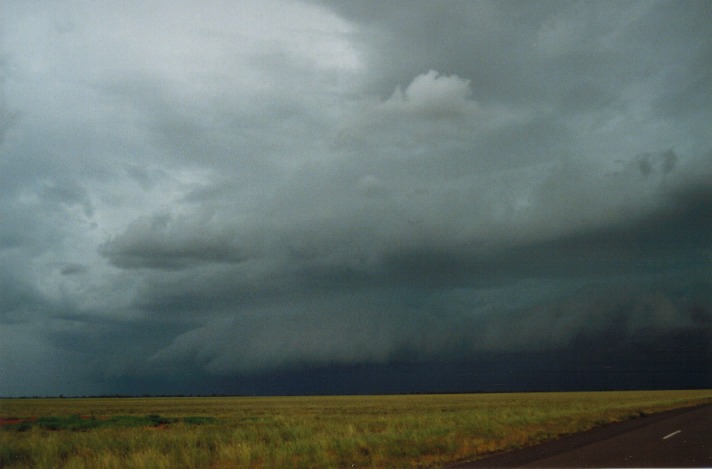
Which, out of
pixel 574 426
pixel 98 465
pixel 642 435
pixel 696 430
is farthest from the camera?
pixel 574 426

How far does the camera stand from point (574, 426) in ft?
80.5

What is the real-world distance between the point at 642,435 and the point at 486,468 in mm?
10823

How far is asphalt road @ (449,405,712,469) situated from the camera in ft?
42.1

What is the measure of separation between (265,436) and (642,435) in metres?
14.6

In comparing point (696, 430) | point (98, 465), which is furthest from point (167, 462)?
point (696, 430)

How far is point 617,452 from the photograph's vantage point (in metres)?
14.9

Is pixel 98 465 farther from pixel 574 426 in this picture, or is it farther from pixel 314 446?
pixel 574 426

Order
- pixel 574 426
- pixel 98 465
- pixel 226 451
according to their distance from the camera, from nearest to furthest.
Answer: pixel 98 465
pixel 226 451
pixel 574 426

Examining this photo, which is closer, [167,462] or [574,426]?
[167,462]

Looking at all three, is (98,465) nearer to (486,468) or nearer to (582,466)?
(486,468)

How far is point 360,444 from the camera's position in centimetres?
1731

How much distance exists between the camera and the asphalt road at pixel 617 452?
1284 cm

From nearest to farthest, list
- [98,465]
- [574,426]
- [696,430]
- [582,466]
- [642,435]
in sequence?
1. [582,466]
2. [98,465]
3. [642,435]
4. [696,430]
5. [574,426]

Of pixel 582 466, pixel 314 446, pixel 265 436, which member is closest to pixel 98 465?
pixel 314 446
